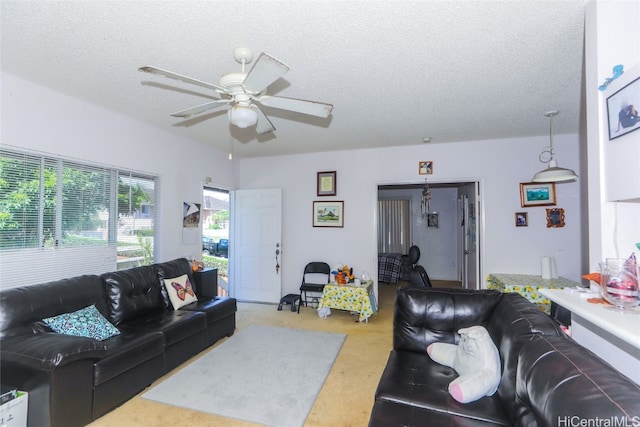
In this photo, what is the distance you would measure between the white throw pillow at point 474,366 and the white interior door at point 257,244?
147 inches

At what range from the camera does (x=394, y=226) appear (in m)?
8.16

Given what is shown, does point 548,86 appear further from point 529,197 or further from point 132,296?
point 132,296

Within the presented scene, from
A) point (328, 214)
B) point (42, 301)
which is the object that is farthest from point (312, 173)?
point (42, 301)

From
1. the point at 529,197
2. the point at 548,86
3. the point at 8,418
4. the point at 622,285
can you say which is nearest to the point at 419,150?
the point at 529,197

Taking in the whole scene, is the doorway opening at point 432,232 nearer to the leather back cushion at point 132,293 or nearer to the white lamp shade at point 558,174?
the white lamp shade at point 558,174

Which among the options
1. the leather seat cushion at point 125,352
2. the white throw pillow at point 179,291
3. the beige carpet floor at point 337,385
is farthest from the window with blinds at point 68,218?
the beige carpet floor at point 337,385

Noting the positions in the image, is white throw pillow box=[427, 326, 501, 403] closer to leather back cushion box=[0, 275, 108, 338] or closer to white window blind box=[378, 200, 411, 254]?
leather back cushion box=[0, 275, 108, 338]

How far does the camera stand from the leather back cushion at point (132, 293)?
9.37ft

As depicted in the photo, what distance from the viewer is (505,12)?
175 centimetres

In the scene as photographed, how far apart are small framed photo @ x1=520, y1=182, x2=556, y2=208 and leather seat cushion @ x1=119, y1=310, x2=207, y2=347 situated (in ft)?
14.9

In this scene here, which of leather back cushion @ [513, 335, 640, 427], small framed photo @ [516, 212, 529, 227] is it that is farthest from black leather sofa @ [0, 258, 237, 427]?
small framed photo @ [516, 212, 529, 227]

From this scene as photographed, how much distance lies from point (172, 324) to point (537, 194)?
491 cm

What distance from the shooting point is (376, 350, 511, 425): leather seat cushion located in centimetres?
153

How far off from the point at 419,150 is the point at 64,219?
4.61 meters
